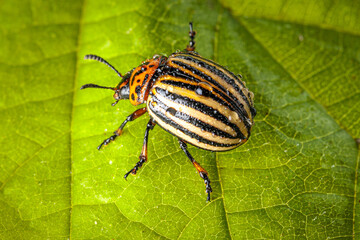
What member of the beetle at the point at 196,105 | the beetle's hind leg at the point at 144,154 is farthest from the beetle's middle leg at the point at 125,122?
the beetle's hind leg at the point at 144,154

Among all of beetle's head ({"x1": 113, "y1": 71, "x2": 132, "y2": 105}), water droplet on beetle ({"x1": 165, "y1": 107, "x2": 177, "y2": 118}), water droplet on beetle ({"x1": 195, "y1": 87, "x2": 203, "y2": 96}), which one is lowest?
beetle's head ({"x1": 113, "y1": 71, "x2": 132, "y2": 105})

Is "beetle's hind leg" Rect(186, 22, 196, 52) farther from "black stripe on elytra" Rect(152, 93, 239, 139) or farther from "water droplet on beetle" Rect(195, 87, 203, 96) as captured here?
"black stripe on elytra" Rect(152, 93, 239, 139)

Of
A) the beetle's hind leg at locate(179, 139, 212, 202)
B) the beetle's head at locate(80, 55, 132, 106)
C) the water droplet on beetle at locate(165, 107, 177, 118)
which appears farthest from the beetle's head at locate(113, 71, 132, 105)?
the beetle's hind leg at locate(179, 139, 212, 202)

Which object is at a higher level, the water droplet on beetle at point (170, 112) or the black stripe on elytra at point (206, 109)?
the black stripe on elytra at point (206, 109)

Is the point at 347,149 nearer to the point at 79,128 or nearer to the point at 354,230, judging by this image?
the point at 354,230

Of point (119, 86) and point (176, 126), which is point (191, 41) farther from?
point (176, 126)

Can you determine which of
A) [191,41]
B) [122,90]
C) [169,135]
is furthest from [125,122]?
[191,41]

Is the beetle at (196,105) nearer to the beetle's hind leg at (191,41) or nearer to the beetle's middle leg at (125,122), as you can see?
the beetle's middle leg at (125,122)
